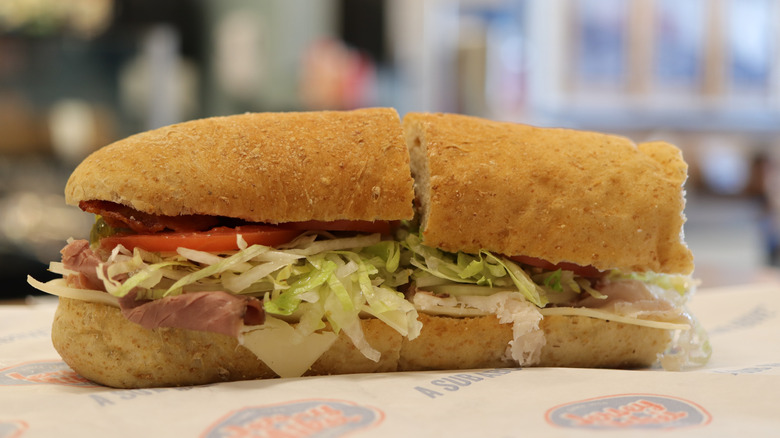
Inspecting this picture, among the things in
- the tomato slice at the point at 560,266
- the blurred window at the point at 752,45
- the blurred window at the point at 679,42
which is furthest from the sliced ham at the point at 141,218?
the blurred window at the point at 752,45

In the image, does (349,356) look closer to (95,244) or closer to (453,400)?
(453,400)

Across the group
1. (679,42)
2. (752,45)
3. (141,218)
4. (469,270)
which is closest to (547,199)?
(469,270)

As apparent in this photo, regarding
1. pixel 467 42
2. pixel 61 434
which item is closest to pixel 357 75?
pixel 467 42

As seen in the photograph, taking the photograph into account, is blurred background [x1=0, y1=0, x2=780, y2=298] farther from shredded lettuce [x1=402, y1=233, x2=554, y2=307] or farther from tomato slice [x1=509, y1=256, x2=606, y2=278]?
shredded lettuce [x1=402, y1=233, x2=554, y2=307]

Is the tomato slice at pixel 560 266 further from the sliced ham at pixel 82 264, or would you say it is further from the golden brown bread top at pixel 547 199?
the sliced ham at pixel 82 264

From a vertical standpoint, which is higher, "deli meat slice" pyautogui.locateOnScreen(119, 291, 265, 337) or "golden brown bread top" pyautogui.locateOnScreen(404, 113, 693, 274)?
"golden brown bread top" pyautogui.locateOnScreen(404, 113, 693, 274)

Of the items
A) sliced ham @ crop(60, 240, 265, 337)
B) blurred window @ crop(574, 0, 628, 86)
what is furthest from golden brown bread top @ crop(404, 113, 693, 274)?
blurred window @ crop(574, 0, 628, 86)

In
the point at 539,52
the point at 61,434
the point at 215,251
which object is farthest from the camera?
the point at 539,52
